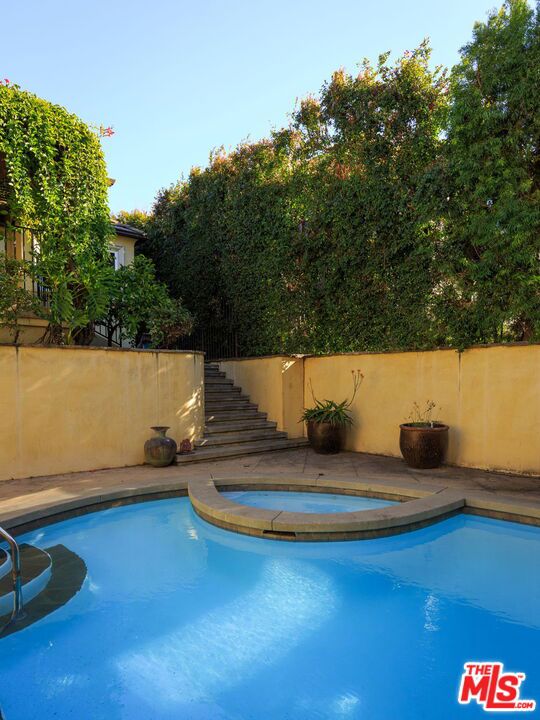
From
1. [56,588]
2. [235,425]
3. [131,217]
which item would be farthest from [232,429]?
[131,217]

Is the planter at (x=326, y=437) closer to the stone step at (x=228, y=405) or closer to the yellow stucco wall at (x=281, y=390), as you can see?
the yellow stucco wall at (x=281, y=390)

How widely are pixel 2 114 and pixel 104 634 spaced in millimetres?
8151

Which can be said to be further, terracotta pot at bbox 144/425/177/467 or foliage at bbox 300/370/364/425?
foliage at bbox 300/370/364/425

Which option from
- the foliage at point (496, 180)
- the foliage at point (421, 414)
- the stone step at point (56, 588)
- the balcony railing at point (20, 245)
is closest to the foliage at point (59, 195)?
the balcony railing at point (20, 245)

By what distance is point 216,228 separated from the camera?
12.5 metres

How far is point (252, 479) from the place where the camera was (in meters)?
6.66

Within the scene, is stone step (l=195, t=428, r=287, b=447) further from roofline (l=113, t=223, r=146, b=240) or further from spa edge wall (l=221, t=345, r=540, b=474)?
roofline (l=113, t=223, r=146, b=240)

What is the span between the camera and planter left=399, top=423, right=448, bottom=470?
24.2ft

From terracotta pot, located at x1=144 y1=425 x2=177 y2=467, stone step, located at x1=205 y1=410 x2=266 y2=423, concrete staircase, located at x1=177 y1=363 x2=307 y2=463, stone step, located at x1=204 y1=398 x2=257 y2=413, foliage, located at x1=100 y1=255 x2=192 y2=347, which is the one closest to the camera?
terracotta pot, located at x1=144 y1=425 x2=177 y2=467

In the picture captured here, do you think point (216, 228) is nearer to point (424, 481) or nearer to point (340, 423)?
point (340, 423)

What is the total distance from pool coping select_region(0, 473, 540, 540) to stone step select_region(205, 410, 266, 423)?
9.94ft

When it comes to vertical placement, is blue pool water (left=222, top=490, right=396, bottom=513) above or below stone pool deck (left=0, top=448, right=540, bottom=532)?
below

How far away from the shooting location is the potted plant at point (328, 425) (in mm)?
8922

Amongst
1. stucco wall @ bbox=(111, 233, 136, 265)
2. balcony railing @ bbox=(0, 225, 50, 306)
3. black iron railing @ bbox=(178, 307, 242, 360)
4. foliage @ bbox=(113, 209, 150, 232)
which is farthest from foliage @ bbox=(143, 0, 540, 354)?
foliage @ bbox=(113, 209, 150, 232)
